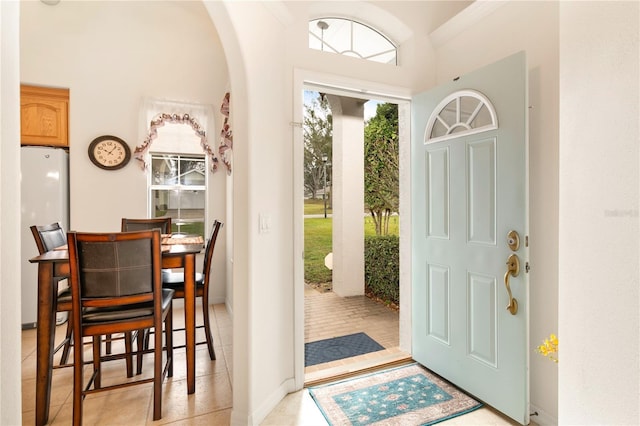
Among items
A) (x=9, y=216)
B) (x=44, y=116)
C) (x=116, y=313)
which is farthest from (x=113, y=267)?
(x=44, y=116)

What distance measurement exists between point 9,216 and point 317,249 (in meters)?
5.58

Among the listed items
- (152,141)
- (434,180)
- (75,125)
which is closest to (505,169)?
(434,180)

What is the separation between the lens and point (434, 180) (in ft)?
7.67

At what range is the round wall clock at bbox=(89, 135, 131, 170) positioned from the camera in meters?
3.57

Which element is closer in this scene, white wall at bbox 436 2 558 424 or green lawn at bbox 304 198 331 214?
white wall at bbox 436 2 558 424

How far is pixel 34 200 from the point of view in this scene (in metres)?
3.32

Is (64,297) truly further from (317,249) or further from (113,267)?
(317,249)

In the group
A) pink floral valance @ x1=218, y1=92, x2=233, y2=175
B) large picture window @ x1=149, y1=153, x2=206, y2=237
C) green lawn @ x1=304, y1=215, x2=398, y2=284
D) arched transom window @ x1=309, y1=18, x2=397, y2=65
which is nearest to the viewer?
arched transom window @ x1=309, y1=18, x2=397, y2=65

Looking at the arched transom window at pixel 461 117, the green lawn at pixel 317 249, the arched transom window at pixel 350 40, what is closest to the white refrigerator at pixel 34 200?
the arched transom window at pixel 350 40

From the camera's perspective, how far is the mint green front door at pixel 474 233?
1793 mm

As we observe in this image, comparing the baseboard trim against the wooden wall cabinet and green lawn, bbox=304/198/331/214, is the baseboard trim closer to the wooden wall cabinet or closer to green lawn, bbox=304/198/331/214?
green lawn, bbox=304/198/331/214

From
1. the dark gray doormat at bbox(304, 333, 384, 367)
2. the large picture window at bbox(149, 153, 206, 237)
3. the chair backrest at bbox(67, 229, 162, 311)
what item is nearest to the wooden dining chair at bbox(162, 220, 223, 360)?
the chair backrest at bbox(67, 229, 162, 311)

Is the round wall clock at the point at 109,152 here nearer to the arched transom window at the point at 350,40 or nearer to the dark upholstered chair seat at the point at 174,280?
the dark upholstered chair seat at the point at 174,280

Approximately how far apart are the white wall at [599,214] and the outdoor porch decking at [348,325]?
1819 mm
